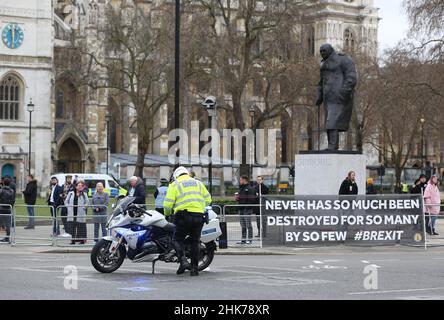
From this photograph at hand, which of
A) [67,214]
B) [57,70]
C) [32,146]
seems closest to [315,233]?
[67,214]

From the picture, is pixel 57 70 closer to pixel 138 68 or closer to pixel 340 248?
pixel 138 68

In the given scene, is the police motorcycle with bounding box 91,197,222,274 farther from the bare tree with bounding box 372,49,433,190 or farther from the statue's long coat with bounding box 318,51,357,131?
the bare tree with bounding box 372,49,433,190

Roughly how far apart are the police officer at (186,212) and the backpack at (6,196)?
13861mm

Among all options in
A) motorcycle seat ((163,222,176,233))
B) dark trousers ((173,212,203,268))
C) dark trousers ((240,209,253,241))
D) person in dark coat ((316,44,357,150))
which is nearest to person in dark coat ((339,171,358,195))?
person in dark coat ((316,44,357,150))

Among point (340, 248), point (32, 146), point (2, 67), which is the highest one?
point (2, 67)

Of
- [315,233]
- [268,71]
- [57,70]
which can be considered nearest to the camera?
[315,233]

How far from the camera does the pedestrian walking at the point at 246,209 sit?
25406 mm

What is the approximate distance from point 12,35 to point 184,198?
62.6 meters

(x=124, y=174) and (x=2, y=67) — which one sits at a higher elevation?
(x=2, y=67)

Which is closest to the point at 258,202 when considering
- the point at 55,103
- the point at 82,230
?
the point at 82,230

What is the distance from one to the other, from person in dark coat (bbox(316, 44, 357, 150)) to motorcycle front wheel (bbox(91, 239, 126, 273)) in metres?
10.9

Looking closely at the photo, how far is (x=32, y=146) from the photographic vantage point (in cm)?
7806

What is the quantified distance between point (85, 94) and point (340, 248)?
56.7m

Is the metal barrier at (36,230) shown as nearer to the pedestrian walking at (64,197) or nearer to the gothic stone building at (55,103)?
the pedestrian walking at (64,197)
